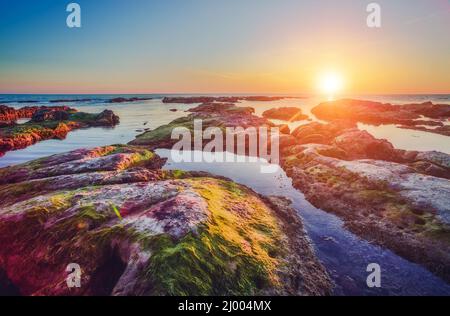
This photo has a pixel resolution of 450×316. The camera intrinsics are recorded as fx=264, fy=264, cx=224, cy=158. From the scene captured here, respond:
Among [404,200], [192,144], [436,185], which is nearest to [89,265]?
[404,200]

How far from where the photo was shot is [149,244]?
9844mm

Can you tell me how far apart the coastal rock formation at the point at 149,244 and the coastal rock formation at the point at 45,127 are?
30.6 m

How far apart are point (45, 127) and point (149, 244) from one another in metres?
54.3

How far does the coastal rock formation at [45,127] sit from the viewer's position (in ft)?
133

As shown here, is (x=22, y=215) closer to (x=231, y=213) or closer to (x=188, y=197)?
(x=188, y=197)

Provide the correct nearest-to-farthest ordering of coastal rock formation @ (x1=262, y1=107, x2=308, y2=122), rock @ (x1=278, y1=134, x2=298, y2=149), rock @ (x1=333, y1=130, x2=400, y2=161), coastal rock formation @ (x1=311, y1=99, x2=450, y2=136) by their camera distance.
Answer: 1. rock @ (x1=333, y1=130, x2=400, y2=161)
2. rock @ (x1=278, y1=134, x2=298, y2=149)
3. coastal rock formation @ (x1=311, y1=99, x2=450, y2=136)
4. coastal rock formation @ (x1=262, y1=107, x2=308, y2=122)

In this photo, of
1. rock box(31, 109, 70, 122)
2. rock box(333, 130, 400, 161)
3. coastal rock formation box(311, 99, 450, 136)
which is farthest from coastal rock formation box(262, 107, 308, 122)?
rock box(31, 109, 70, 122)

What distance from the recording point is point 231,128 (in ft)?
155

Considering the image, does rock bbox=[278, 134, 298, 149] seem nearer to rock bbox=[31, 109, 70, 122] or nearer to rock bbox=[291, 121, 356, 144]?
rock bbox=[291, 121, 356, 144]

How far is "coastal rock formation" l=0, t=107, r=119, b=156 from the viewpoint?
40.5 meters

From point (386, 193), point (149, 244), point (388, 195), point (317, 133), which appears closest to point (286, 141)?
point (317, 133)

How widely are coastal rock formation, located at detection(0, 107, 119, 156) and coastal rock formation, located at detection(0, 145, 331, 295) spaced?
30.6m

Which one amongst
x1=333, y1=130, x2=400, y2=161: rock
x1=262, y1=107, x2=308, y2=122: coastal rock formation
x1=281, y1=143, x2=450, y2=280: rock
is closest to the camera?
x1=281, y1=143, x2=450, y2=280: rock

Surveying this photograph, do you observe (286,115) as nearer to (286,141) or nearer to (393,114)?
(393,114)
